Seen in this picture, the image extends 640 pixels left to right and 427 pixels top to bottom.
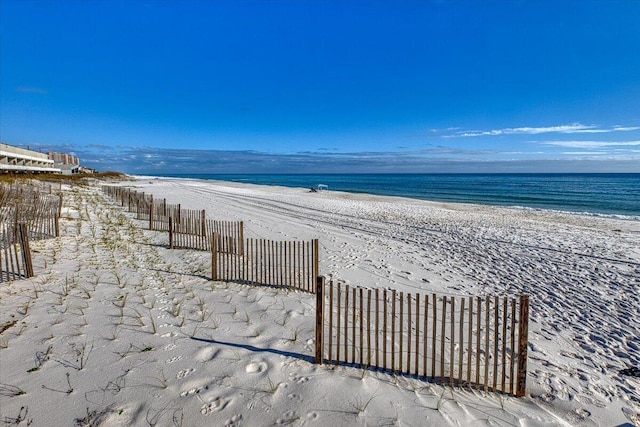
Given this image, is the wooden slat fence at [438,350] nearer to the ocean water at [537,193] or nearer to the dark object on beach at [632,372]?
the dark object on beach at [632,372]

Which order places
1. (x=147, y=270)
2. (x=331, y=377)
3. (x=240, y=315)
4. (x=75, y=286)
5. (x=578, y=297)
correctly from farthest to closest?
(x=147, y=270)
(x=578, y=297)
(x=75, y=286)
(x=240, y=315)
(x=331, y=377)

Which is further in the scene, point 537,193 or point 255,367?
point 537,193

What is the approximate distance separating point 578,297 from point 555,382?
15.6 ft

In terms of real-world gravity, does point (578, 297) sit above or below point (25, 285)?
below

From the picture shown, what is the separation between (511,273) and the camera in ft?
32.8

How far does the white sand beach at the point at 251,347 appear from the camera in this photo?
377 centimetres

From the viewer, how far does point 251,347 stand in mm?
5051

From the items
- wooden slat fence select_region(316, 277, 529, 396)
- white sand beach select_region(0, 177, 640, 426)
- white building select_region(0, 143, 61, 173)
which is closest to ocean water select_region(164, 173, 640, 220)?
white sand beach select_region(0, 177, 640, 426)

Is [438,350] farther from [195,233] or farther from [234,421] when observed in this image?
[195,233]

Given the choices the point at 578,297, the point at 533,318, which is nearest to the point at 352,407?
the point at 533,318

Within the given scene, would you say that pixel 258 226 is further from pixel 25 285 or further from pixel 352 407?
pixel 352 407


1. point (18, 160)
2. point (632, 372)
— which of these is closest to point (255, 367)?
point (632, 372)

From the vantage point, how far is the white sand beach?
3.77m

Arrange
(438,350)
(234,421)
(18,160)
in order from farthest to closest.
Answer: (18,160), (438,350), (234,421)
